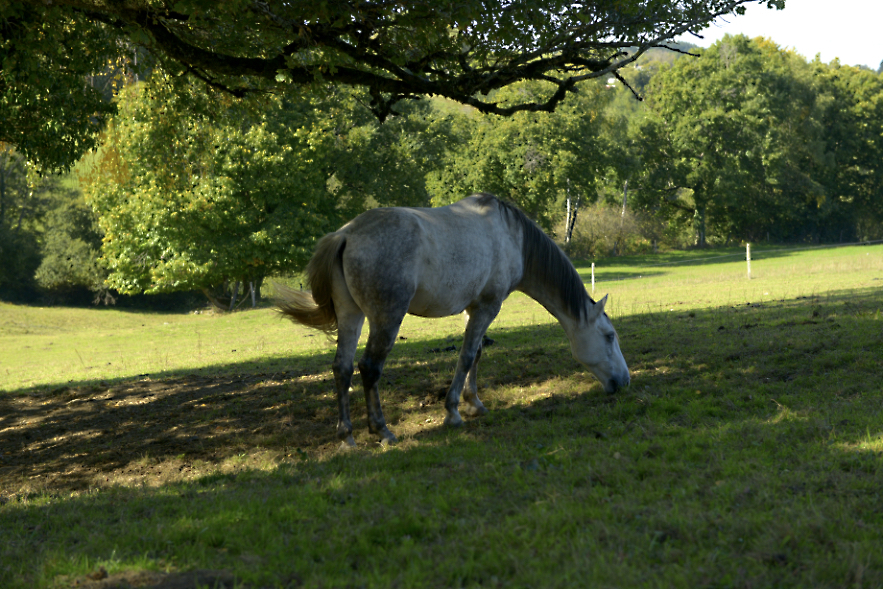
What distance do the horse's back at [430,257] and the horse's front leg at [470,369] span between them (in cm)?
19

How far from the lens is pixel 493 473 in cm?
557

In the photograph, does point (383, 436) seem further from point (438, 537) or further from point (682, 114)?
point (682, 114)

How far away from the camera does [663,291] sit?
25000 mm

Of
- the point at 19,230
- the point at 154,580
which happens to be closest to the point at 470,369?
the point at 154,580

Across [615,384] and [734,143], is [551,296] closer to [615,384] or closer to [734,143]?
[615,384]

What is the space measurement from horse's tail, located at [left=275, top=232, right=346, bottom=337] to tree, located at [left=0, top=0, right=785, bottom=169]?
2.18 m

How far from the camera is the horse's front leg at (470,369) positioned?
7562 millimetres

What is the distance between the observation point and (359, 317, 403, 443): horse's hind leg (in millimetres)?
6844

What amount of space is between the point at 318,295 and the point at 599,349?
137 inches

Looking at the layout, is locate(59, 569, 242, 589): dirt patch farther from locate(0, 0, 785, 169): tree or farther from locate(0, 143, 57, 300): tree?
locate(0, 143, 57, 300): tree

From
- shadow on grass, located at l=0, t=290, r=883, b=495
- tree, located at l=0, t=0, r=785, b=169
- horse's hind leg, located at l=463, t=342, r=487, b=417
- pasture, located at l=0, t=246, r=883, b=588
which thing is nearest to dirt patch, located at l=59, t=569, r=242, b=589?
pasture, located at l=0, t=246, r=883, b=588

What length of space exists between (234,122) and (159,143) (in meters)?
2.02

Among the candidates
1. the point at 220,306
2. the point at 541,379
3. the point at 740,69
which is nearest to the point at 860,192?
the point at 740,69

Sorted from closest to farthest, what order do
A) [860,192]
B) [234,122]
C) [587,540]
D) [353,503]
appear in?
[587,540] → [353,503] → [234,122] → [860,192]
